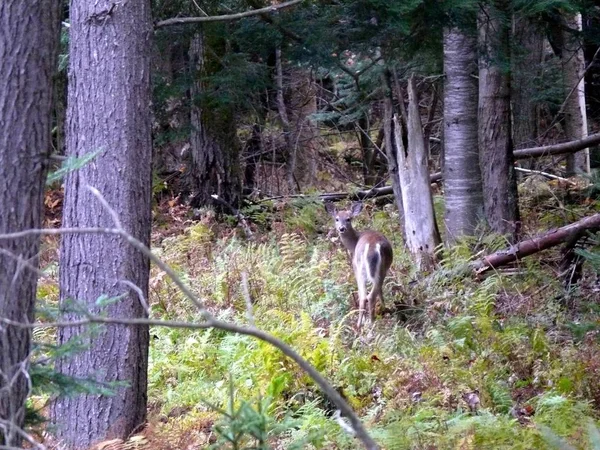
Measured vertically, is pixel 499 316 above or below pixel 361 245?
below

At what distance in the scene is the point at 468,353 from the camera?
7965 millimetres

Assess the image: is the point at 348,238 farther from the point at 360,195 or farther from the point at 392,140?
the point at 360,195

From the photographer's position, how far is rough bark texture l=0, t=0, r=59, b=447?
151 inches

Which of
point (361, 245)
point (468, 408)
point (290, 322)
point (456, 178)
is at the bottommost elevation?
point (468, 408)

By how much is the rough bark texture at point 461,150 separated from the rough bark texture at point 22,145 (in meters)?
8.50

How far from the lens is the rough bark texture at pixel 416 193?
11523 mm

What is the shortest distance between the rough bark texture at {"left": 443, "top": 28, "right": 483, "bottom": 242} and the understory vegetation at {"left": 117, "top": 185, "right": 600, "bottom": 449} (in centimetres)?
66

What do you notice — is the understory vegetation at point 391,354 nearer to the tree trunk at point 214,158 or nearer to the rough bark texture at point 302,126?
the tree trunk at point 214,158

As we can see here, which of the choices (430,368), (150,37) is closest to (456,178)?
(430,368)

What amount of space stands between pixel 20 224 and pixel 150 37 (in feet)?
9.55

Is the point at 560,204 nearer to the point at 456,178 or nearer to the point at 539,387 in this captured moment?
the point at 456,178

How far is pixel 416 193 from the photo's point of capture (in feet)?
38.3

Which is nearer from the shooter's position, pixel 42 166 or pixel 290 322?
pixel 42 166

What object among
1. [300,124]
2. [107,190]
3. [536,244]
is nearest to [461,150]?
[536,244]
